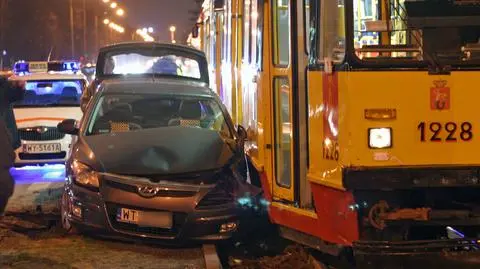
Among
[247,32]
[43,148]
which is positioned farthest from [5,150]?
[43,148]

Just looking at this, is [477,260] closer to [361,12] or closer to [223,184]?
[361,12]

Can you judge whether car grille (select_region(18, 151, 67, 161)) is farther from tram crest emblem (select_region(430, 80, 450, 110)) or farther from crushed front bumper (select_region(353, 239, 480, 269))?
tram crest emblem (select_region(430, 80, 450, 110))

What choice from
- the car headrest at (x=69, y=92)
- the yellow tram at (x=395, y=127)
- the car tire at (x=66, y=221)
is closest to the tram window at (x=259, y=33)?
the yellow tram at (x=395, y=127)

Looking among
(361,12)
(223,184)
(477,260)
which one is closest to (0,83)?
(223,184)

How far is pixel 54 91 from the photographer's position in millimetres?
13047

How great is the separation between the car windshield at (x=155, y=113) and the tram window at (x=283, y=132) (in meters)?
1.31

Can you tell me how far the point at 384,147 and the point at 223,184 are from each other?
7.07 ft

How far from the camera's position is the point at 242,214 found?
711cm

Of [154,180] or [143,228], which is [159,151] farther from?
[143,228]

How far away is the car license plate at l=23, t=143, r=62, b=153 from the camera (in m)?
11.6

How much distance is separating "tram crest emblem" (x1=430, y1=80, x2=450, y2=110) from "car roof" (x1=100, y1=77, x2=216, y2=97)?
3.62m

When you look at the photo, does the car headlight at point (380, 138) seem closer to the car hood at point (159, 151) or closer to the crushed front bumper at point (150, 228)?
the crushed front bumper at point (150, 228)

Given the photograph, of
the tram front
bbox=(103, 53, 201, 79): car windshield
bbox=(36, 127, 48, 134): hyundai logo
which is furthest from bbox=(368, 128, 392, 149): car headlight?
bbox=(36, 127, 48, 134): hyundai logo

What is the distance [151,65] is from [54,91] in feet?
6.30
